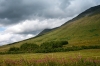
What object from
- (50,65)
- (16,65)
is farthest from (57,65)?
(16,65)

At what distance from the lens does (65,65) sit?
14266 millimetres

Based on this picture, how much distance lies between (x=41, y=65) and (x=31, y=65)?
1.44 m

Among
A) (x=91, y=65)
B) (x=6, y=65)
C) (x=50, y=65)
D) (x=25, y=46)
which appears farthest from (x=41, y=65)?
(x=25, y=46)

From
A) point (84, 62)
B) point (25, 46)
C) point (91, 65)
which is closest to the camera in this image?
point (91, 65)

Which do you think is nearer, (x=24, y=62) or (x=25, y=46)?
(x=24, y=62)

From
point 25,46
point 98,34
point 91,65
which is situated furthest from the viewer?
point 98,34

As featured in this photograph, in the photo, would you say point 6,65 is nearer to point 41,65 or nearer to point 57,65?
point 41,65

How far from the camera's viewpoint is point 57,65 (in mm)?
13930

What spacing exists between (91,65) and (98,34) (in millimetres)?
183335

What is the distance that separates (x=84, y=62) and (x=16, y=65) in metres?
5.78

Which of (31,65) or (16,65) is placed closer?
(31,65)

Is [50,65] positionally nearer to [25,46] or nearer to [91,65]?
[91,65]

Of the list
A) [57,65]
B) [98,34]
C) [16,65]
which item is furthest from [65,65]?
[98,34]

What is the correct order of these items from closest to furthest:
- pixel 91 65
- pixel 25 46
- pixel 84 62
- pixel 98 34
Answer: pixel 91 65 → pixel 84 62 → pixel 25 46 → pixel 98 34
